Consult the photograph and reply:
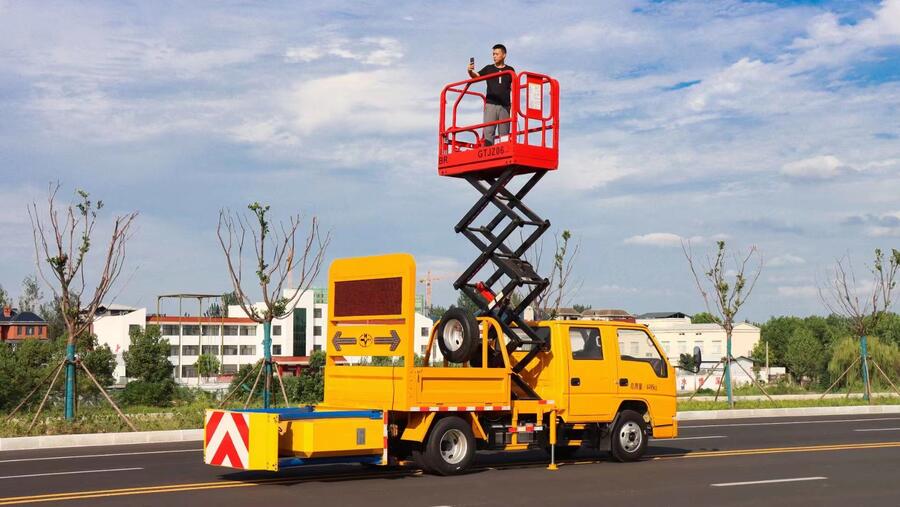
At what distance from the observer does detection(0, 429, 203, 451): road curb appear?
777 inches

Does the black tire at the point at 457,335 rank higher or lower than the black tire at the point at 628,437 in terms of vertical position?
higher

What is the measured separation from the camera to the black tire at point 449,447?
13961mm

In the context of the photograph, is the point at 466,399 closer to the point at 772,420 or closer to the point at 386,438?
the point at 386,438

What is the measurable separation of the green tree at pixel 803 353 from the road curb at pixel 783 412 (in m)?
74.8

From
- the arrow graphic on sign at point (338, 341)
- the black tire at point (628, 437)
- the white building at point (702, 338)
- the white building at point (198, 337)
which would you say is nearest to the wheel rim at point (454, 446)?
the arrow graphic on sign at point (338, 341)

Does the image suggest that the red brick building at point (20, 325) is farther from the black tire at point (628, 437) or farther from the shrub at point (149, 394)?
the black tire at point (628, 437)

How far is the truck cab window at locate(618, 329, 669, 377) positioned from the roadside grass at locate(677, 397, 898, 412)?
48.6ft

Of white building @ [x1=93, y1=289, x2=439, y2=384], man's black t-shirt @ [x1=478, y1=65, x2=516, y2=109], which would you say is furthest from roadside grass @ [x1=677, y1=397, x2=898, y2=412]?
white building @ [x1=93, y1=289, x2=439, y2=384]

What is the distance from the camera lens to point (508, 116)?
16797mm

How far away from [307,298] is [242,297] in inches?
4508

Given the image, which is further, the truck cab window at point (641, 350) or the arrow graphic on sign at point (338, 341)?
the truck cab window at point (641, 350)

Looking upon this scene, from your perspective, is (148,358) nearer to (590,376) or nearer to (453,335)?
(590,376)

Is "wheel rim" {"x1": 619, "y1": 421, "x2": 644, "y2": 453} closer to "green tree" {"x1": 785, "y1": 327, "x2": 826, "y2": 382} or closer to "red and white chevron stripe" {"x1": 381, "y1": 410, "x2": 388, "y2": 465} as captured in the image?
"red and white chevron stripe" {"x1": 381, "y1": 410, "x2": 388, "y2": 465}

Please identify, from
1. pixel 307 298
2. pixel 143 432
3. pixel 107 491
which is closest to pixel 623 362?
pixel 107 491
